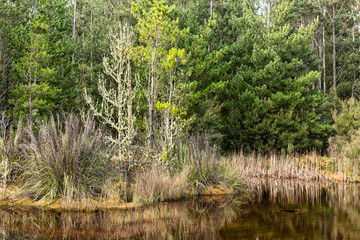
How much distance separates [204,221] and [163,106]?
12.9 ft

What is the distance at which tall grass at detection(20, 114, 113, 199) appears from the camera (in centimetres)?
790

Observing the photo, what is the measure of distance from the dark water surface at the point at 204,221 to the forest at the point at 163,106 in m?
0.76

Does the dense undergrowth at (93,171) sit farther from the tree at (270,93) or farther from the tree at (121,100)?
the tree at (270,93)

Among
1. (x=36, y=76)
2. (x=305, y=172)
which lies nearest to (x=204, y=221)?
(x=305, y=172)

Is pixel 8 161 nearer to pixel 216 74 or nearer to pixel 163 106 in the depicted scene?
pixel 163 106

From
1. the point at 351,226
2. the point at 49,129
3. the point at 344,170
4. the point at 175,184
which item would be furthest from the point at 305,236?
the point at 344,170

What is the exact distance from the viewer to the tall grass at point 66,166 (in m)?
→ 7.90

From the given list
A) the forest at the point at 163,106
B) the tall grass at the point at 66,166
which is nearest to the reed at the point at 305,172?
the forest at the point at 163,106

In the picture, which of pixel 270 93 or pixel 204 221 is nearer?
pixel 204 221

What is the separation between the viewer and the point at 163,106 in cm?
1009

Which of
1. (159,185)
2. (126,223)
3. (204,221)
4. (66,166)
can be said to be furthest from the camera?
(159,185)

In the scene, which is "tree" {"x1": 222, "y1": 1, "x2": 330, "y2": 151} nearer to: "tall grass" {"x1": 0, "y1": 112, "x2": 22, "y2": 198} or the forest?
the forest

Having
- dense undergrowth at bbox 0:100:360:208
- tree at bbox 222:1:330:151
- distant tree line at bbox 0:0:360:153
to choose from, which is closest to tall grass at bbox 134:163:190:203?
dense undergrowth at bbox 0:100:360:208

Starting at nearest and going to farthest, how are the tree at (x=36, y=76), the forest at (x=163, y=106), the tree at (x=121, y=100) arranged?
1. the forest at (x=163, y=106)
2. the tree at (x=121, y=100)
3. the tree at (x=36, y=76)
